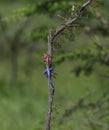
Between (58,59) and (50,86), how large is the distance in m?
3.57

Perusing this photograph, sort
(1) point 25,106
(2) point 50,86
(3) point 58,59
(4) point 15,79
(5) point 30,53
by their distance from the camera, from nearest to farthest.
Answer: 1. (2) point 50,86
2. (3) point 58,59
3. (1) point 25,106
4. (4) point 15,79
5. (5) point 30,53

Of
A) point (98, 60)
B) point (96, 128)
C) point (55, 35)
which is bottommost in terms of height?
point (55, 35)

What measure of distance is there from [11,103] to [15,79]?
3538mm

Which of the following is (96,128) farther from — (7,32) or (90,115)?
(7,32)

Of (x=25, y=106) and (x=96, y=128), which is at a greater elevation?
(x=25, y=106)

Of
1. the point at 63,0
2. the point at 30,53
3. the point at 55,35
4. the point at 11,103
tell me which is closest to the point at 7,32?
the point at 30,53

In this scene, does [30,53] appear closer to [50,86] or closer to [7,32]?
[7,32]

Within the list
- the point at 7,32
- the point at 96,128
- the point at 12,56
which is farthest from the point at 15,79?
the point at 96,128

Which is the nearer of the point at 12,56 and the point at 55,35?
the point at 55,35

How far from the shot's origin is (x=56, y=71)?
42.9 feet

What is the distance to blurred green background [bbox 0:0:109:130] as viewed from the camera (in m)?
6.93

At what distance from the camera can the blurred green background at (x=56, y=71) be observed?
6.93m

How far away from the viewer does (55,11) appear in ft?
22.8

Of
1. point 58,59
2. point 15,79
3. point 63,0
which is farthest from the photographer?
point 15,79
